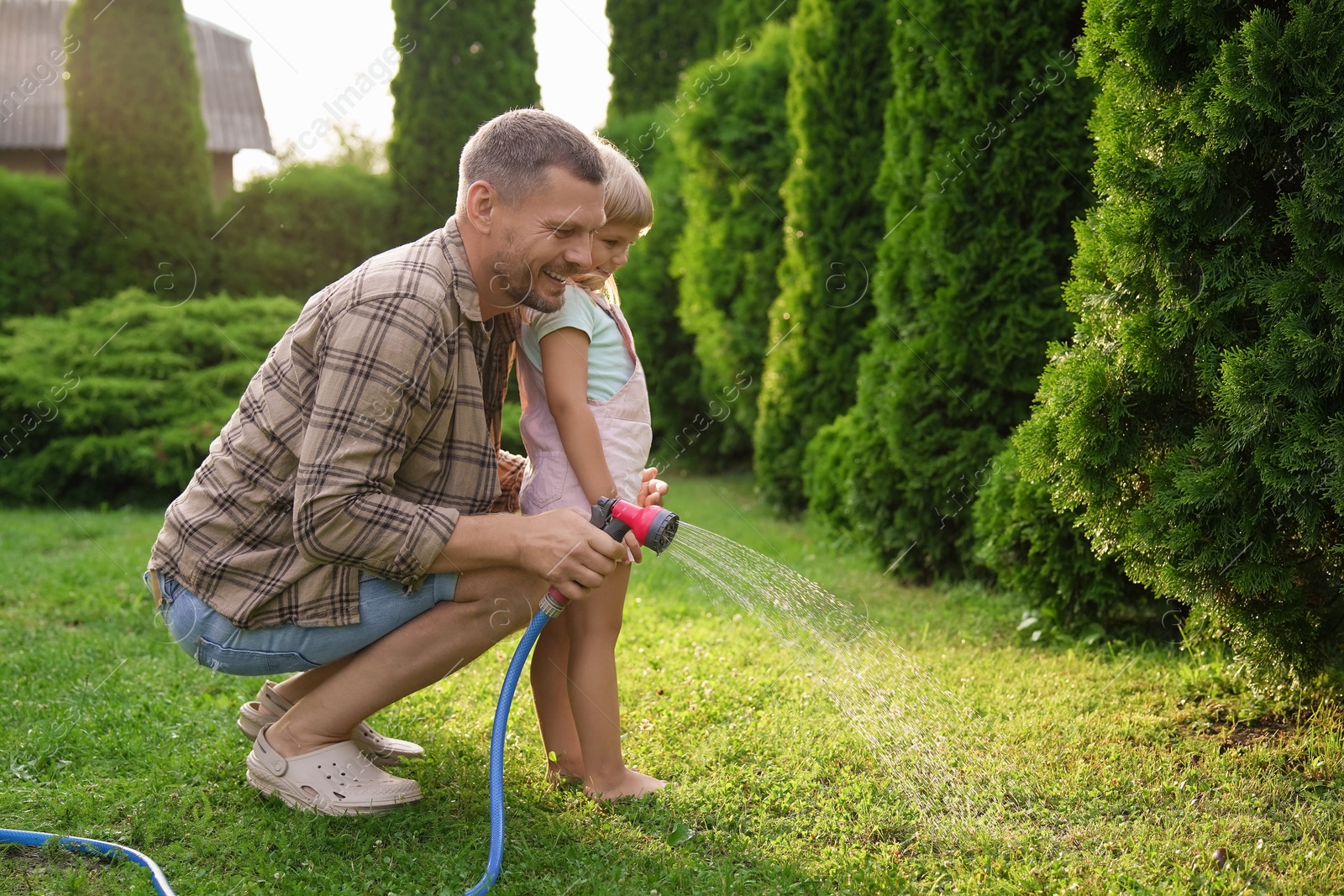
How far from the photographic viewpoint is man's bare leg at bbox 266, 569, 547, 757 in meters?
2.77

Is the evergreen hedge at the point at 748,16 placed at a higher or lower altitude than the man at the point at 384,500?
higher

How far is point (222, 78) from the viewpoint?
2431 centimetres

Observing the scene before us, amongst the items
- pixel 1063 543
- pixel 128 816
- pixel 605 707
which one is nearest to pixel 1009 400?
pixel 1063 543

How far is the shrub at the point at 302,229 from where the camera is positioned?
11.3m

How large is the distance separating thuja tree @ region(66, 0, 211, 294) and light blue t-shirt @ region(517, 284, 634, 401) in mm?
8678

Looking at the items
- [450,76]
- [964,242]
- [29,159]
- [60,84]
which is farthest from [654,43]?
[60,84]

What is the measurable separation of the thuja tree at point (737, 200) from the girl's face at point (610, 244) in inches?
214

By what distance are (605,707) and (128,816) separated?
130 cm

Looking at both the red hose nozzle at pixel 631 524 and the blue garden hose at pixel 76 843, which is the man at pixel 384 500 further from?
the blue garden hose at pixel 76 843

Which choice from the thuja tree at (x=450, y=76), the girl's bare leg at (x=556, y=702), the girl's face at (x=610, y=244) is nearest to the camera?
the girl's face at (x=610, y=244)

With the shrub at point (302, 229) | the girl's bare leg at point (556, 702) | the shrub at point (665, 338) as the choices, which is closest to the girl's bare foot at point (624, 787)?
the girl's bare leg at point (556, 702)

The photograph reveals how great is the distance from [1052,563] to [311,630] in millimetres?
A: 2940

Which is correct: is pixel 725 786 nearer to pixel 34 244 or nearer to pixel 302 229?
pixel 34 244

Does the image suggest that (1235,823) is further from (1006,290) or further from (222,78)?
(222,78)
